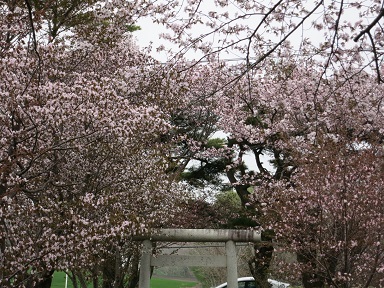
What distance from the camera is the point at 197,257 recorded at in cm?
891

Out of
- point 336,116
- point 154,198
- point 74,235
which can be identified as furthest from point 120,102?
point 336,116

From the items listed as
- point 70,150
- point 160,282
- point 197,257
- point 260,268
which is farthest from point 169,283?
point 70,150

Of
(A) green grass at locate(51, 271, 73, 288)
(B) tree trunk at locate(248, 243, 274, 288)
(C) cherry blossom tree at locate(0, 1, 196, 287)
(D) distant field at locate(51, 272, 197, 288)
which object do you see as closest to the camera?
(C) cherry blossom tree at locate(0, 1, 196, 287)

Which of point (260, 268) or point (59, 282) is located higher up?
point (260, 268)

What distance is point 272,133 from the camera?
11.1 m

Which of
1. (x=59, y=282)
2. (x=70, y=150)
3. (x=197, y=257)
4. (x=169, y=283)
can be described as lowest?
(x=169, y=283)

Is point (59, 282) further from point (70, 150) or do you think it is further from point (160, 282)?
point (70, 150)

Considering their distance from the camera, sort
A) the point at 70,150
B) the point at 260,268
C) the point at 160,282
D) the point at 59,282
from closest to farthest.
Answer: the point at 70,150 → the point at 260,268 → the point at 59,282 → the point at 160,282

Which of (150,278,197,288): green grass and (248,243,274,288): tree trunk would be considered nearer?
(248,243,274,288): tree trunk

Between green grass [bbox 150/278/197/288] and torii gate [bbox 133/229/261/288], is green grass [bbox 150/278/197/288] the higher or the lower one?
the lower one

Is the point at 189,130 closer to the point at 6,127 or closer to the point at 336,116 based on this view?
the point at 336,116

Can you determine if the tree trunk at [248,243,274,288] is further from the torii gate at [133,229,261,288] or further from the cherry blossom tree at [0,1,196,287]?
the cherry blossom tree at [0,1,196,287]

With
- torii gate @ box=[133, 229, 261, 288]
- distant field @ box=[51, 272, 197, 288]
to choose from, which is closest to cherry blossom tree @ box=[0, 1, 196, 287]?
torii gate @ box=[133, 229, 261, 288]

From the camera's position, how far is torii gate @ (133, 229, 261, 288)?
27.9 ft
